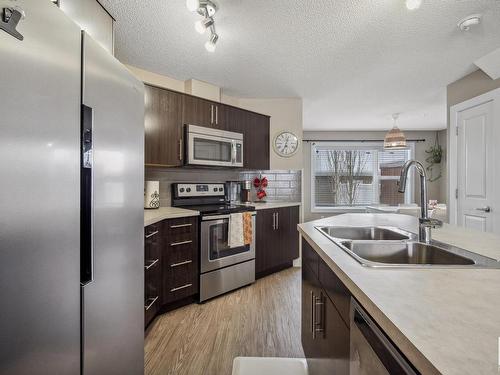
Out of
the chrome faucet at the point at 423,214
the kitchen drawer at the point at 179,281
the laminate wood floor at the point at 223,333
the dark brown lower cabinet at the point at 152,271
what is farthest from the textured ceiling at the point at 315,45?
the laminate wood floor at the point at 223,333

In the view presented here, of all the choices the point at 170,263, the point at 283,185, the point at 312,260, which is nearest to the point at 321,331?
the point at 312,260

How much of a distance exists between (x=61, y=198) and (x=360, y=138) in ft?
19.6

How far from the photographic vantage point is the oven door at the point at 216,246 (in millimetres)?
2454

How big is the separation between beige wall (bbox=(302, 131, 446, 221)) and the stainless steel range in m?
3.07

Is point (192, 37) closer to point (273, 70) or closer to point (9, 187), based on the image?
point (273, 70)

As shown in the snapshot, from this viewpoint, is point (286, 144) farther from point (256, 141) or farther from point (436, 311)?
point (436, 311)

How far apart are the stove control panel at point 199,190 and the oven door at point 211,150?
1.28 ft

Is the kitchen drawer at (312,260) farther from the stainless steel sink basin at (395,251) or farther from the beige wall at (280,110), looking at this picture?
the beige wall at (280,110)

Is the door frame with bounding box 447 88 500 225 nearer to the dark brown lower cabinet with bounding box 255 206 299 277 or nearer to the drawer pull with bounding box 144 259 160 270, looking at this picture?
the dark brown lower cabinet with bounding box 255 206 299 277

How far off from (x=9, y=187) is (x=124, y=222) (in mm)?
565

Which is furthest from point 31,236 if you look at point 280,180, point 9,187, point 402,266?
point 280,180

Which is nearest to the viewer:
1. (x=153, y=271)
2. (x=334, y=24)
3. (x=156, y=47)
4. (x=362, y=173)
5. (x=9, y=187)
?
(x=9, y=187)

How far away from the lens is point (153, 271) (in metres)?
2.05

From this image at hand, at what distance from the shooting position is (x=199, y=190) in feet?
10.0
